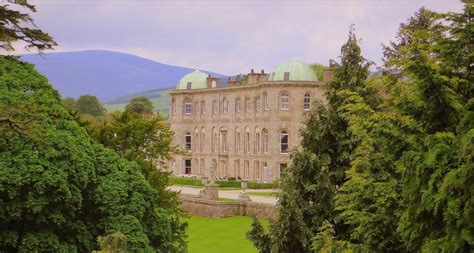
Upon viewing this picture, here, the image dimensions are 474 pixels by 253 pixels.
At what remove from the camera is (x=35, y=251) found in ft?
52.0

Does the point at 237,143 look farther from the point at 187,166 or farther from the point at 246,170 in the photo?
the point at 187,166

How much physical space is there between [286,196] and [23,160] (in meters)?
6.02

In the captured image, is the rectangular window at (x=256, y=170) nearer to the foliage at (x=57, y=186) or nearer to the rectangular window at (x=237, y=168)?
the rectangular window at (x=237, y=168)

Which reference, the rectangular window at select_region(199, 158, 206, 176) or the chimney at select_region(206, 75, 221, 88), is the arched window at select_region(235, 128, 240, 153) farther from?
the chimney at select_region(206, 75, 221, 88)

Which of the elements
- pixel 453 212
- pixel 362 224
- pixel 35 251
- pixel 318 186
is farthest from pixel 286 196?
pixel 453 212

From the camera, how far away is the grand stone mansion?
53688mm

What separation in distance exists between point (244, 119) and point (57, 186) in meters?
42.6

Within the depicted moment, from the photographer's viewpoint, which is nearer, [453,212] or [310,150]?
[453,212]

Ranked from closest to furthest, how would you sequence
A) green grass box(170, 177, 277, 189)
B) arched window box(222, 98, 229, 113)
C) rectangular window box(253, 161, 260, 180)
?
1. green grass box(170, 177, 277, 189)
2. rectangular window box(253, 161, 260, 180)
3. arched window box(222, 98, 229, 113)

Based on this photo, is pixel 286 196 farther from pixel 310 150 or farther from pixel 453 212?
pixel 453 212

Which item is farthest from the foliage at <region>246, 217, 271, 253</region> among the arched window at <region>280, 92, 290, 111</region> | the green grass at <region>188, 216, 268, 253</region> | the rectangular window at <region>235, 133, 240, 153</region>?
the rectangular window at <region>235, 133, 240, 153</region>

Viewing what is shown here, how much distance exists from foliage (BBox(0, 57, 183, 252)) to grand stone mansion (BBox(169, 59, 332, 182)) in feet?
101

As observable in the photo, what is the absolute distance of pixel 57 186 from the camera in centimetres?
1588

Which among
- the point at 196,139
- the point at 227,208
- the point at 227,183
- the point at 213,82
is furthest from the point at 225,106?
the point at 227,208
